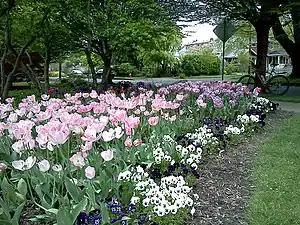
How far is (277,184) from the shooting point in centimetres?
363

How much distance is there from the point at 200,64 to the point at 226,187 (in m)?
33.3

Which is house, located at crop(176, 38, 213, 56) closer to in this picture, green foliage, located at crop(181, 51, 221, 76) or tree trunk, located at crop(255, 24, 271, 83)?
green foliage, located at crop(181, 51, 221, 76)

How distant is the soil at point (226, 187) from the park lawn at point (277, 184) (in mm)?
83

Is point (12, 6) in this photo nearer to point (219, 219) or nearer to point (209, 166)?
point (209, 166)

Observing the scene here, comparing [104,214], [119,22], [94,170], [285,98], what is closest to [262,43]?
[285,98]

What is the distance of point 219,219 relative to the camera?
2.87 meters

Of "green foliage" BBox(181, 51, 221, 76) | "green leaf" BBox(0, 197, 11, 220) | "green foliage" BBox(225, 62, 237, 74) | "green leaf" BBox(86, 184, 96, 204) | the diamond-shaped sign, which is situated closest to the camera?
"green leaf" BBox(0, 197, 11, 220)

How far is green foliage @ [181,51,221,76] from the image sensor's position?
1383 inches

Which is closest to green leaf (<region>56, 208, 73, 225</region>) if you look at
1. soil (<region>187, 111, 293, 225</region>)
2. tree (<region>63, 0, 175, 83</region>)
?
soil (<region>187, 111, 293, 225</region>)

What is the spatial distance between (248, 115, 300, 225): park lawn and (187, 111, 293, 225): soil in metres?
0.08

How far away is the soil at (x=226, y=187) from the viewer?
2910mm

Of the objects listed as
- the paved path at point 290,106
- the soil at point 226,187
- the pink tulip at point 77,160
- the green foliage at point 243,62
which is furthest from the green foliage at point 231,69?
the pink tulip at point 77,160

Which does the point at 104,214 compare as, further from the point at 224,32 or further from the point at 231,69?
the point at 231,69

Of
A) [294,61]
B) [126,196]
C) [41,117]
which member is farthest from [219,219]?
[294,61]
